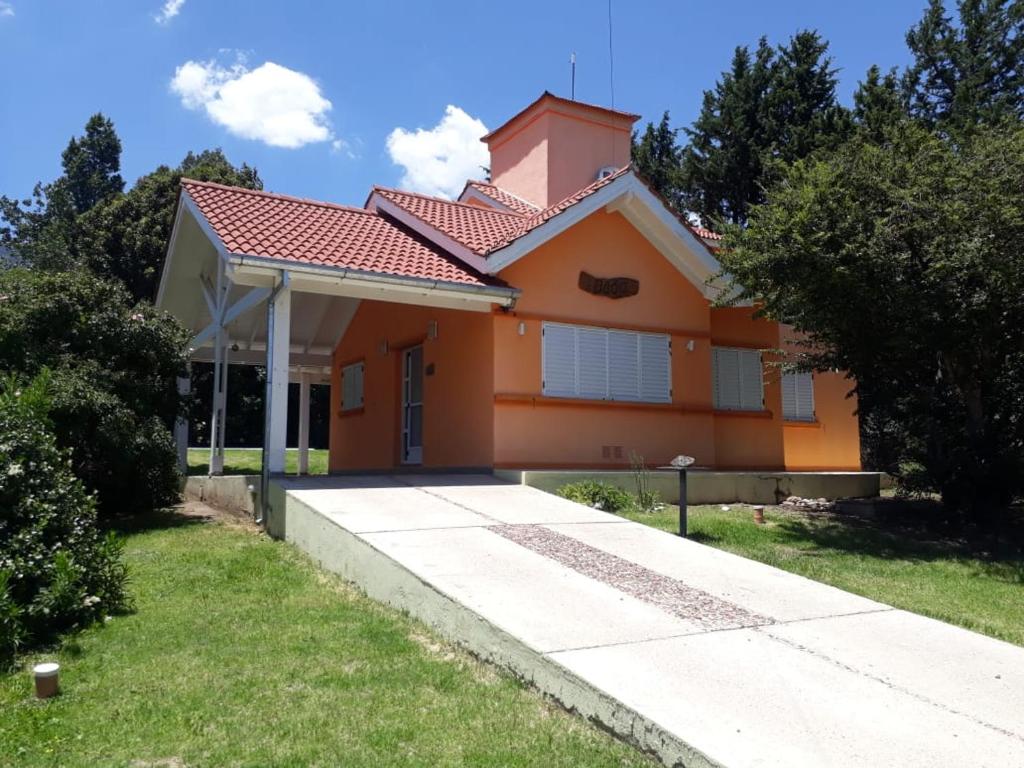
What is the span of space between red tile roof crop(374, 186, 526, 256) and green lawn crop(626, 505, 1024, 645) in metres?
4.75

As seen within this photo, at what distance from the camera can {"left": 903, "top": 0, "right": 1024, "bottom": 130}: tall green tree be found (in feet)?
82.6

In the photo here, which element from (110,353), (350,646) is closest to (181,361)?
(110,353)

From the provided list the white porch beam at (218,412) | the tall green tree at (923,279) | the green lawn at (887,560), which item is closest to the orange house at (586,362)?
the green lawn at (887,560)

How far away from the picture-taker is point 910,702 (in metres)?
3.82

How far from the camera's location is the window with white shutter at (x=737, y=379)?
13789 mm

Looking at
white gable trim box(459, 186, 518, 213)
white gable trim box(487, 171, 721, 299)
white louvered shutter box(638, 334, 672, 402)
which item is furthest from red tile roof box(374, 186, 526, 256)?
white louvered shutter box(638, 334, 672, 402)

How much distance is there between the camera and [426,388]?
1328 cm

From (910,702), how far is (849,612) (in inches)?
62.3

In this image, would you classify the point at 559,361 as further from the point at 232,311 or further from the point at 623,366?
the point at 232,311

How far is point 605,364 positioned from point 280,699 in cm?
881

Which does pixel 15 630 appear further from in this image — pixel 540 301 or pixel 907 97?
pixel 907 97

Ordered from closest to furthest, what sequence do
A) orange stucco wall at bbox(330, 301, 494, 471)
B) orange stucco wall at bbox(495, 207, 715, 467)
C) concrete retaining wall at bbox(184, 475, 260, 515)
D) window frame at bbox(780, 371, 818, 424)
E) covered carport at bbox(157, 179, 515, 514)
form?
1. covered carport at bbox(157, 179, 515, 514)
2. concrete retaining wall at bbox(184, 475, 260, 515)
3. orange stucco wall at bbox(495, 207, 715, 467)
4. orange stucco wall at bbox(330, 301, 494, 471)
5. window frame at bbox(780, 371, 818, 424)

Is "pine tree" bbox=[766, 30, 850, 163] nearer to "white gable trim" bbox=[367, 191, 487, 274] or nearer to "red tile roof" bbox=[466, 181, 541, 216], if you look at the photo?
"red tile roof" bbox=[466, 181, 541, 216]

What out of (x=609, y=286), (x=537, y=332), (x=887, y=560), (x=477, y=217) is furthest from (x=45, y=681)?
(x=477, y=217)
